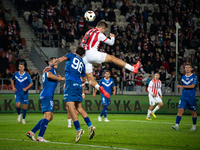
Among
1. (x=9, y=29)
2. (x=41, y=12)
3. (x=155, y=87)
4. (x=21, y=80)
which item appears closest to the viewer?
(x=21, y=80)

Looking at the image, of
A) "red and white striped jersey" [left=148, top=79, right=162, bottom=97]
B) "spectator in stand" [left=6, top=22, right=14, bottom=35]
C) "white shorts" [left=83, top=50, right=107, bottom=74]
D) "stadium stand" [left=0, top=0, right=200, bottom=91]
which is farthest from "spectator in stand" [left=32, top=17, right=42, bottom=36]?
"white shorts" [left=83, top=50, right=107, bottom=74]

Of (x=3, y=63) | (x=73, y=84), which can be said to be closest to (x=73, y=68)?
(x=73, y=84)

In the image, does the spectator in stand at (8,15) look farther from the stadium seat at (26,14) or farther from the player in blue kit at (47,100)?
the player in blue kit at (47,100)

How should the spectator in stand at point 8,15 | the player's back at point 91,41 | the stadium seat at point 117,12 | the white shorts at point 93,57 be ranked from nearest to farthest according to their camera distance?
the white shorts at point 93,57, the player's back at point 91,41, the spectator in stand at point 8,15, the stadium seat at point 117,12

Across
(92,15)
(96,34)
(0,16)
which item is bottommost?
(96,34)

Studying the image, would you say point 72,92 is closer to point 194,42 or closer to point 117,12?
point 194,42

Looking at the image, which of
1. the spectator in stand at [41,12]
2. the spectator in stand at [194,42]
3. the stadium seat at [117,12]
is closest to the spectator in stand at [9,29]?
the spectator in stand at [41,12]

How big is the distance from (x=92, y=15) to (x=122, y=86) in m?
10.0

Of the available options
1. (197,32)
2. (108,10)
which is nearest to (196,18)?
(197,32)

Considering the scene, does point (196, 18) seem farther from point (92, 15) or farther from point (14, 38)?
point (92, 15)

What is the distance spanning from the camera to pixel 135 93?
20266mm

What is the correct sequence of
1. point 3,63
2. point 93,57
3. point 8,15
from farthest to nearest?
point 8,15
point 3,63
point 93,57

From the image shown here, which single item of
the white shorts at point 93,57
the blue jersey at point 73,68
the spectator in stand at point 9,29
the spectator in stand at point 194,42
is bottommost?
the blue jersey at point 73,68

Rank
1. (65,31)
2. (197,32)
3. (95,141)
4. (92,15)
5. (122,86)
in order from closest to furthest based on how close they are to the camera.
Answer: (95,141) < (92,15) < (122,86) < (65,31) < (197,32)
